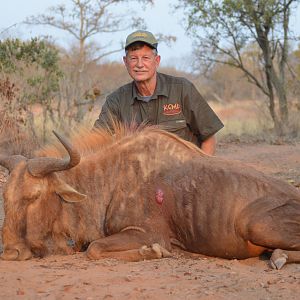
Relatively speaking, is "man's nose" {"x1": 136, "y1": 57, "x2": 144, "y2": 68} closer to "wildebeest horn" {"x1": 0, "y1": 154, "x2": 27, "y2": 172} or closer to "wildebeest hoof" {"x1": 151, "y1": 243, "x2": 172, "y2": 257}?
"wildebeest horn" {"x1": 0, "y1": 154, "x2": 27, "y2": 172}

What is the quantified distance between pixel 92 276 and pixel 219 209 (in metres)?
1.33

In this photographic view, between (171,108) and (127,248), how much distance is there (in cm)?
195

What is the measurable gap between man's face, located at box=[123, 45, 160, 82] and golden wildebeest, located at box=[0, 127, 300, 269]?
0.98 m

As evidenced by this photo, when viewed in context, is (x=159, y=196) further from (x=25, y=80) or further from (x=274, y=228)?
(x=25, y=80)

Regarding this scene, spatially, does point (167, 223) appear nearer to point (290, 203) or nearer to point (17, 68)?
point (290, 203)

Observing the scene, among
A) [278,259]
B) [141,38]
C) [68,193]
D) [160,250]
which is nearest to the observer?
[278,259]

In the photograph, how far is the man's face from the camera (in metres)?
6.55

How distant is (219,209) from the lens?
17.5ft

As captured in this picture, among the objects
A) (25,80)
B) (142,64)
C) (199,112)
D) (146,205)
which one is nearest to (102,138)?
(146,205)

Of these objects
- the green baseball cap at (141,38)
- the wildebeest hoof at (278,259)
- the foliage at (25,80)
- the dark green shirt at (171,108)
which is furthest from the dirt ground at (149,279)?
the foliage at (25,80)

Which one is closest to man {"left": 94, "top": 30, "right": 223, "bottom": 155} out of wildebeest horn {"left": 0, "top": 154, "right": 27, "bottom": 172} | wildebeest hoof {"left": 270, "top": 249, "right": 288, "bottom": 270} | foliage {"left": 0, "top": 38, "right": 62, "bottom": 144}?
wildebeest horn {"left": 0, "top": 154, "right": 27, "bottom": 172}

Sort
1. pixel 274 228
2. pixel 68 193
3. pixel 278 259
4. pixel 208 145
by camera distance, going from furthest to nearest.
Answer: pixel 208 145 → pixel 68 193 → pixel 274 228 → pixel 278 259

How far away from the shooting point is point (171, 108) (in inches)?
265

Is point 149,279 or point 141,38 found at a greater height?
point 141,38
